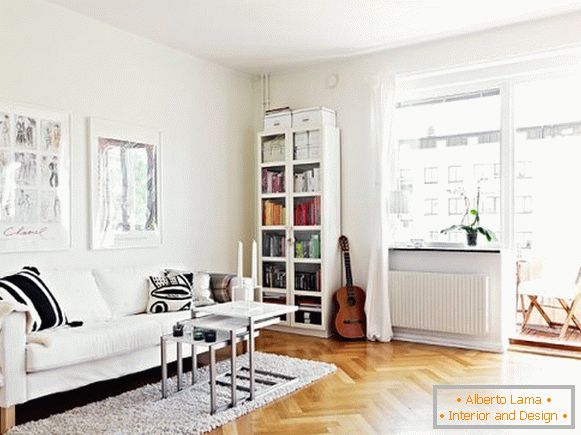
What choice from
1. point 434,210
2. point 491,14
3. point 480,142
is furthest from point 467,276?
point 491,14

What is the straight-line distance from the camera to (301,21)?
428cm

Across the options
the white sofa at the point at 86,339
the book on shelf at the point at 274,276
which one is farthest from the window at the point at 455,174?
the white sofa at the point at 86,339

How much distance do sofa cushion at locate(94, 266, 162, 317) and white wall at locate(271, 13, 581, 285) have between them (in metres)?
2.03

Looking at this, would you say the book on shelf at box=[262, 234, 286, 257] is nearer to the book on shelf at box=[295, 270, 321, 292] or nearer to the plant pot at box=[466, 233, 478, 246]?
the book on shelf at box=[295, 270, 321, 292]

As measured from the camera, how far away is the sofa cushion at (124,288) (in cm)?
400

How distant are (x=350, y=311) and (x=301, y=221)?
3.18 feet

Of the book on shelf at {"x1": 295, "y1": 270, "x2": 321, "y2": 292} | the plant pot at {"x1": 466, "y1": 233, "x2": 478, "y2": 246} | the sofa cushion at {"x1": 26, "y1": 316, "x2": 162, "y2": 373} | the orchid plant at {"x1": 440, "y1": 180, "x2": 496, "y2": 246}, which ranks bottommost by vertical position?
the sofa cushion at {"x1": 26, "y1": 316, "x2": 162, "y2": 373}

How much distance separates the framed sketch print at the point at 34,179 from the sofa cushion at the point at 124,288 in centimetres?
38

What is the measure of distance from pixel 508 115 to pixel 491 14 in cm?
89

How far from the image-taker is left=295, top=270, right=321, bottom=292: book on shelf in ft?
16.7

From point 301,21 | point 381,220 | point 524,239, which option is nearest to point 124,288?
point 381,220

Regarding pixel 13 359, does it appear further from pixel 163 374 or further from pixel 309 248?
pixel 309 248

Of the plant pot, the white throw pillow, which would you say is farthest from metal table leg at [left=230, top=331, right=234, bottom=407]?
the plant pot

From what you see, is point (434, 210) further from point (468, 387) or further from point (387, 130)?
point (468, 387)
